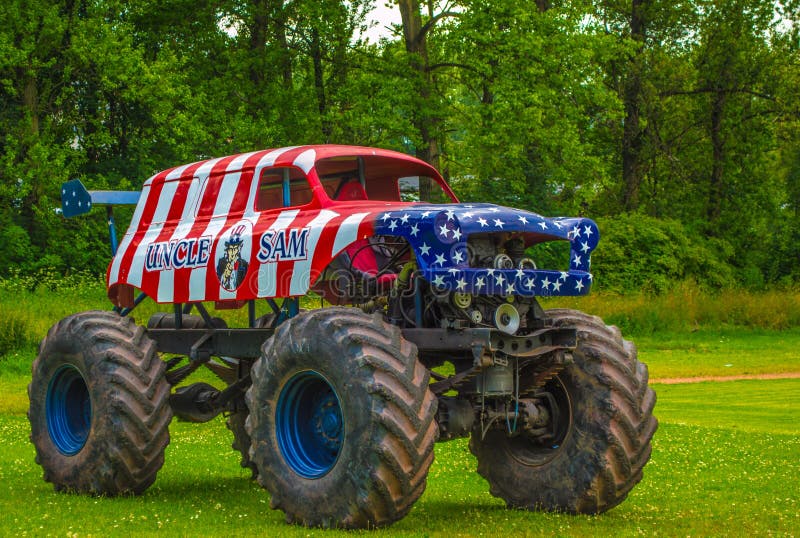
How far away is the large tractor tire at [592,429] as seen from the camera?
1037 cm

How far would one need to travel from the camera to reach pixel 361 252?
11.6m

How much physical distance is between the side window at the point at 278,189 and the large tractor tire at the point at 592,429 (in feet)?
8.66

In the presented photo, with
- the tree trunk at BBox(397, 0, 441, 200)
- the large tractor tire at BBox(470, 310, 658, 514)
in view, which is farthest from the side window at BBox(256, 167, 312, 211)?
the tree trunk at BBox(397, 0, 441, 200)

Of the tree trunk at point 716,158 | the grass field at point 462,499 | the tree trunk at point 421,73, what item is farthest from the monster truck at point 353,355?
the tree trunk at point 716,158

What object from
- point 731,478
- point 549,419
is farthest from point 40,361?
point 731,478

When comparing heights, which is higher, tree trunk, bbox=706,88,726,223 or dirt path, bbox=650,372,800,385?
tree trunk, bbox=706,88,726,223

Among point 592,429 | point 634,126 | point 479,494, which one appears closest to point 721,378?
point 479,494

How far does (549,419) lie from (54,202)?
30267mm

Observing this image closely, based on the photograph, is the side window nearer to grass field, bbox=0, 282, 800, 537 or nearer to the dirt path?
grass field, bbox=0, 282, 800, 537

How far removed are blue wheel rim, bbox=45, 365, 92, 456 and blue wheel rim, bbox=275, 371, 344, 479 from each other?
Answer: 3.19 m

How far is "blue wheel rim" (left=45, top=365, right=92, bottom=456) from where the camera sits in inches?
486

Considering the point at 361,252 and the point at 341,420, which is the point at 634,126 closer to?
the point at 361,252

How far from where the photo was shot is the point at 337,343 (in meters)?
9.32

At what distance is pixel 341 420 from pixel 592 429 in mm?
2231
